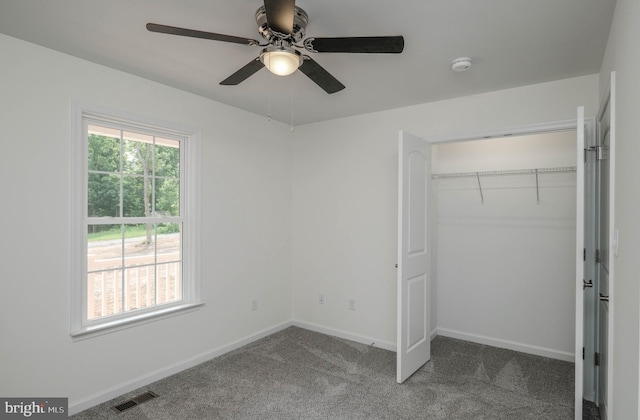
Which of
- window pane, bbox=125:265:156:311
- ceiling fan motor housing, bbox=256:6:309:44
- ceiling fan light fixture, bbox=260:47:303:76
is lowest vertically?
window pane, bbox=125:265:156:311

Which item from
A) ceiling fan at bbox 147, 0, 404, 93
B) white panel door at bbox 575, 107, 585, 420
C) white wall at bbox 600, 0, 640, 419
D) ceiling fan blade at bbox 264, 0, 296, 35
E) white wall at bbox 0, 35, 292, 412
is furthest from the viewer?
white wall at bbox 0, 35, 292, 412

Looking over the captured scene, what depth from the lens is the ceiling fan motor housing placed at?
5.80 feet

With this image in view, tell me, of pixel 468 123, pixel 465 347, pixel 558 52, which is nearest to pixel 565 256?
pixel 465 347

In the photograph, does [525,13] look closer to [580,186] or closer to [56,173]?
[580,186]

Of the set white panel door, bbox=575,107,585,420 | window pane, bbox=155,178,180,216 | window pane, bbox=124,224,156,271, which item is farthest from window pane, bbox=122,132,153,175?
white panel door, bbox=575,107,585,420

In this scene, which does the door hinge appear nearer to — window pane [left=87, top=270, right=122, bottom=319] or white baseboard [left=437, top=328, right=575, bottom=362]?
white baseboard [left=437, top=328, right=575, bottom=362]

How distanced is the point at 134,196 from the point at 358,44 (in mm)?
2232

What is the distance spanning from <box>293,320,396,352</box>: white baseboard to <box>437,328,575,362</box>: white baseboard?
2.31 ft

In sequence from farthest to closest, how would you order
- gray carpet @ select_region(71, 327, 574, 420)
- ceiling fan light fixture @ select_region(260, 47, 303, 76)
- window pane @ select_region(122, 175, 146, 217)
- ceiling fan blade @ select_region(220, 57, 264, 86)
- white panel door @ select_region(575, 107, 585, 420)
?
window pane @ select_region(122, 175, 146, 217) < gray carpet @ select_region(71, 327, 574, 420) < white panel door @ select_region(575, 107, 585, 420) < ceiling fan blade @ select_region(220, 57, 264, 86) < ceiling fan light fixture @ select_region(260, 47, 303, 76)

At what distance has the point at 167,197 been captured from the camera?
3.19 metres

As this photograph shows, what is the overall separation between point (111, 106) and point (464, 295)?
3739 mm

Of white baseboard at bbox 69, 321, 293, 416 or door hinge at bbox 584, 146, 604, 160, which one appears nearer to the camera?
door hinge at bbox 584, 146, 604, 160

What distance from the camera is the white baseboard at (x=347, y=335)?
145 inches

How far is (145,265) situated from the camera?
3006mm
